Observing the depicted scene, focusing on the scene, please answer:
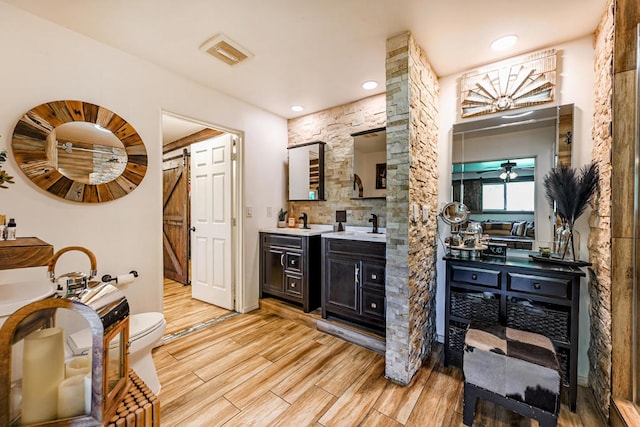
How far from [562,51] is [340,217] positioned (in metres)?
2.39

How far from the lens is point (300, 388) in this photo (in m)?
1.83

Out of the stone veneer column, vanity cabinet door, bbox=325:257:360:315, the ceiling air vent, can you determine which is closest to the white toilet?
vanity cabinet door, bbox=325:257:360:315

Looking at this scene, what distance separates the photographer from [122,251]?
2129mm

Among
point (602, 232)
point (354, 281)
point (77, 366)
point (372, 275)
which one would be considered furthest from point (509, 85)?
point (77, 366)

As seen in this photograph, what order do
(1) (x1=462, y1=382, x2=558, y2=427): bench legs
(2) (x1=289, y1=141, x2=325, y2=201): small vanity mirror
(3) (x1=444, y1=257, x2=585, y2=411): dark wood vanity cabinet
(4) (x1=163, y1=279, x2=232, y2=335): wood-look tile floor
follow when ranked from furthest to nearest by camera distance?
(2) (x1=289, y1=141, x2=325, y2=201): small vanity mirror
(4) (x1=163, y1=279, x2=232, y2=335): wood-look tile floor
(3) (x1=444, y1=257, x2=585, y2=411): dark wood vanity cabinet
(1) (x1=462, y1=382, x2=558, y2=427): bench legs

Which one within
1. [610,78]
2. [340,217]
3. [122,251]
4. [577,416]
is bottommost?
[577,416]

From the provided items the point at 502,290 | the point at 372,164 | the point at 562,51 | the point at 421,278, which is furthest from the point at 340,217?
the point at 562,51

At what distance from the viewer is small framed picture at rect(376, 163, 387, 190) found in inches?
113

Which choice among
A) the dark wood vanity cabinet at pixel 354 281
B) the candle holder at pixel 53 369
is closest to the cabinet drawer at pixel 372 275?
the dark wood vanity cabinet at pixel 354 281

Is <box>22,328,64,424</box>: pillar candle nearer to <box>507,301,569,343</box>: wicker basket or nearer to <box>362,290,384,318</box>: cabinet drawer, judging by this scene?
<box>362,290,384,318</box>: cabinet drawer

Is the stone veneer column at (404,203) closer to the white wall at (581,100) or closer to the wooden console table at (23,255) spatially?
the white wall at (581,100)

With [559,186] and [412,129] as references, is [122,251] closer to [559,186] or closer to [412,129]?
[412,129]

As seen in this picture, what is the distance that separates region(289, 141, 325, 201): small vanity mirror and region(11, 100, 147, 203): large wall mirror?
1.73 m

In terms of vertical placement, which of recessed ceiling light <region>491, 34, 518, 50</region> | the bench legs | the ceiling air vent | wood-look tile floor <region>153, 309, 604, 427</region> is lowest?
wood-look tile floor <region>153, 309, 604, 427</region>
